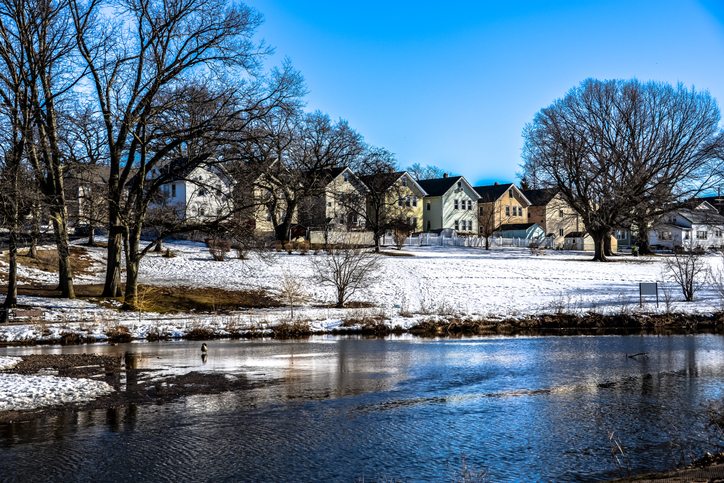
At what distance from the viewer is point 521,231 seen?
286 ft

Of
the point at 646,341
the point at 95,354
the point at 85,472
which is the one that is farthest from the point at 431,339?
the point at 85,472

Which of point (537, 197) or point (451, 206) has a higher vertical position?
point (537, 197)

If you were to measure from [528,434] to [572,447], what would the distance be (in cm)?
84

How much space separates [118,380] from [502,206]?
81.3 m

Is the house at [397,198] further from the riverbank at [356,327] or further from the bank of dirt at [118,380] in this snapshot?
A: the bank of dirt at [118,380]

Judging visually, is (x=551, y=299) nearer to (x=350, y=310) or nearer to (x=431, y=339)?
(x=350, y=310)

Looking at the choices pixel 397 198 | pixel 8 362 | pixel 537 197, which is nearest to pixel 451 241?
pixel 397 198

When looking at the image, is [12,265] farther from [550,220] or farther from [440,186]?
[550,220]

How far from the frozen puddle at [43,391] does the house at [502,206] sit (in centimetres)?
7717

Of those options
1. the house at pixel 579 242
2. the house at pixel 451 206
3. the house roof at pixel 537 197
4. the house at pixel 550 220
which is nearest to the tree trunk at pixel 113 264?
the house at pixel 451 206

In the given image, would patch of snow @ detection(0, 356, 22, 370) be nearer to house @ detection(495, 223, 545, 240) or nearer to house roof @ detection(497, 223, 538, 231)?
house @ detection(495, 223, 545, 240)

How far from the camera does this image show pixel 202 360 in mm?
18469

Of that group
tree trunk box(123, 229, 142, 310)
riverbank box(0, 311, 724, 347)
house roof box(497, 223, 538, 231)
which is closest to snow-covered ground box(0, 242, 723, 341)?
riverbank box(0, 311, 724, 347)

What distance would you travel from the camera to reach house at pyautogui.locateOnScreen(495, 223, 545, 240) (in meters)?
86.7
